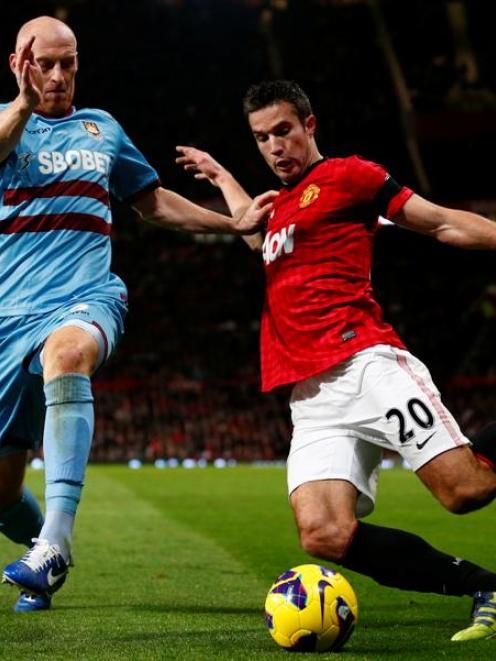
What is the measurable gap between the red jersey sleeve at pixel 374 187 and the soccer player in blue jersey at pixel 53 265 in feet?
1.63

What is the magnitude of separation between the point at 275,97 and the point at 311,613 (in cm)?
222

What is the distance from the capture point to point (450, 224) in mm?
4543

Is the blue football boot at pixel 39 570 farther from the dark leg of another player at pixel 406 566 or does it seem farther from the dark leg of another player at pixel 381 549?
the dark leg of another player at pixel 406 566

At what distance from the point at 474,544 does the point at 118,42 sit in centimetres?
2201

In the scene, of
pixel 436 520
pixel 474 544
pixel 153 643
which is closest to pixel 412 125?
pixel 436 520

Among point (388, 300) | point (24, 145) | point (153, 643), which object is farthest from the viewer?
point (388, 300)

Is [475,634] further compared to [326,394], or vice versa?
[326,394]

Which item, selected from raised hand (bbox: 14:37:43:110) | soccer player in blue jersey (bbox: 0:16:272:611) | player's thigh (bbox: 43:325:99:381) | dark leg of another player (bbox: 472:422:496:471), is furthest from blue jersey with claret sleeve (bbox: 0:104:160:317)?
dark leg of another player (bbox: 472:422:496:471)

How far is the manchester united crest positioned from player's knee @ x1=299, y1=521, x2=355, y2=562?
136 centimetres

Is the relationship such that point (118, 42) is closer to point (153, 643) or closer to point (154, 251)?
point (154, 251)

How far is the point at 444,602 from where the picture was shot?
572 cm

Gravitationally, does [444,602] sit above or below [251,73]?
above

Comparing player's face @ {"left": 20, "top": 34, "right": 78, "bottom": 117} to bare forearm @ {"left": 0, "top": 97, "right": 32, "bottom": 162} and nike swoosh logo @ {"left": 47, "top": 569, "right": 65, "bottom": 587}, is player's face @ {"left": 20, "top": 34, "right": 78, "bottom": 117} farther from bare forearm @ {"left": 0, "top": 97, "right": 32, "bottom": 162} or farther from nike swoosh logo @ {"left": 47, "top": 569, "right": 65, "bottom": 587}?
nike swoosh logo @ {"left": 47, "top": 569, "right": 65, "bottom": 587}

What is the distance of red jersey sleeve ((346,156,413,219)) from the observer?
15.6 ft
